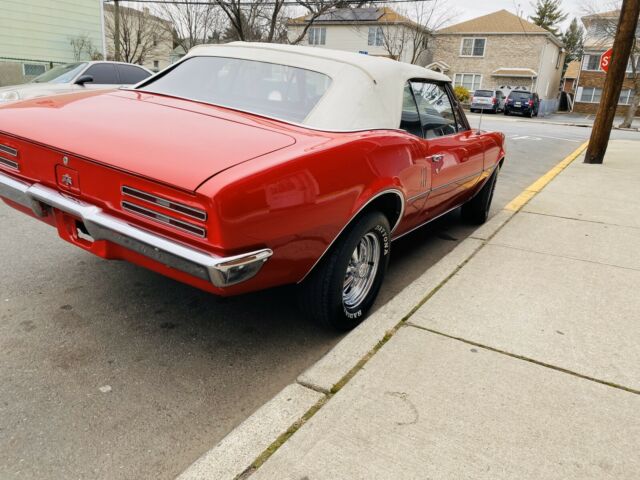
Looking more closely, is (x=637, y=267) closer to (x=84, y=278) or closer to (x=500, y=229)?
(x=500, y=229)

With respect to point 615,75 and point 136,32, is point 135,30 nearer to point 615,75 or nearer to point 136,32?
point 136,32

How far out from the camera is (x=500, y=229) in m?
5.39

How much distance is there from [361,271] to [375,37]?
149 feet

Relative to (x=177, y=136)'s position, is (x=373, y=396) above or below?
below

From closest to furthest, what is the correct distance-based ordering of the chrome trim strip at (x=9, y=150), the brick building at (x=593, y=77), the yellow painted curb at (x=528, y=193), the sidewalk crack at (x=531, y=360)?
the sidewalk crack at (x=531, y=360) → the chrome trim strip at (x=9, y=150) → the yellow painted curb at (x=528, y=193) → the brick building at (x=593, y=77)

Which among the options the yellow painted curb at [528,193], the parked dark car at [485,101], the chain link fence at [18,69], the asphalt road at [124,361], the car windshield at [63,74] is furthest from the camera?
the parked dark car at [485,101]

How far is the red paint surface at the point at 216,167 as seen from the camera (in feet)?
7.48

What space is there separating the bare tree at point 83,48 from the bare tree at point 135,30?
1192 centimetres

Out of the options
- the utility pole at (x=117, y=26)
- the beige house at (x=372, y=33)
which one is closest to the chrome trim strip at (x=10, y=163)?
the utility pole at (x=117, y=26)

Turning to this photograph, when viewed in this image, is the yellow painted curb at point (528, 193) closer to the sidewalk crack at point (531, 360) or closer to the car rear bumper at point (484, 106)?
the sidewalk crack at point (531, 360)

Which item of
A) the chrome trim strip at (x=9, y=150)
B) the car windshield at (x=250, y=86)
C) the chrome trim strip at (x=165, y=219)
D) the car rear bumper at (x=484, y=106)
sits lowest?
the car rear bumper at (x=484, y=106)

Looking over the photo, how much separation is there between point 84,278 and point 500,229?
3.78 meters

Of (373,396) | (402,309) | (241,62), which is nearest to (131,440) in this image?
(373,396)

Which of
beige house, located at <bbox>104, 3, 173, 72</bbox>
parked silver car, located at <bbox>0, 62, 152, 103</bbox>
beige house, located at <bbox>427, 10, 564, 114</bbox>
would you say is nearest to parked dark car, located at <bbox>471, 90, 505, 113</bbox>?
beige house, located at <bbox>427, 10, 564, 114</bbox>
